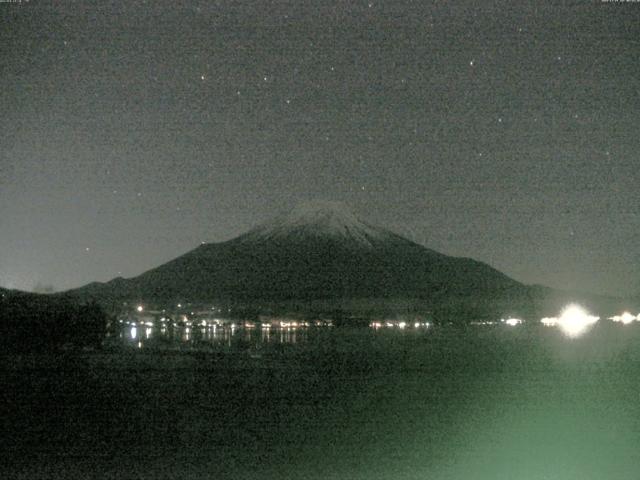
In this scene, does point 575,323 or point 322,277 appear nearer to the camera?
point 575,323

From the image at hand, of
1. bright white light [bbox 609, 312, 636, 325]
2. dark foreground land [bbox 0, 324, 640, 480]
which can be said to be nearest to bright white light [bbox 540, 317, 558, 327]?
bright white light [bbox 609, 312, 636, 325]

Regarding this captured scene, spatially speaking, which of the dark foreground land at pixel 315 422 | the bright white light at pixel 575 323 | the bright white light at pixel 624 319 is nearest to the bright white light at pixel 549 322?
the bright white light at pixel 575 323

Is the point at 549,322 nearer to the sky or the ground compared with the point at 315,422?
nearer to the sky

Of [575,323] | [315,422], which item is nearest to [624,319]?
[575,323]

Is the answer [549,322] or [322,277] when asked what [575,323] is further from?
[322,277]

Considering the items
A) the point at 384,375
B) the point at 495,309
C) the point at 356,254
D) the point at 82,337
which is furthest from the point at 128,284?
the point at 384,375

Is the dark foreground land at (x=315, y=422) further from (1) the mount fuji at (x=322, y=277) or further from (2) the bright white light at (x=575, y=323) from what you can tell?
(1) the mount fuji at (x=322, y=277)

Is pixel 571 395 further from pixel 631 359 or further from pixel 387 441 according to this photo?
pixel 631 359

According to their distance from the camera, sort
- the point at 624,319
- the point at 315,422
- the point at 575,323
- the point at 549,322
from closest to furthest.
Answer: the point at 315,422
the point at 575,323
the point at 549,322
the point at 624,319
